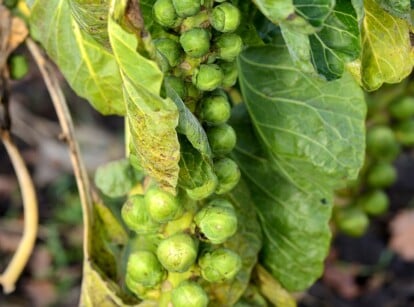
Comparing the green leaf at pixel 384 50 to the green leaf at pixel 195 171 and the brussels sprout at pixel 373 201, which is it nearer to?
the green leaf at pixel 195 171

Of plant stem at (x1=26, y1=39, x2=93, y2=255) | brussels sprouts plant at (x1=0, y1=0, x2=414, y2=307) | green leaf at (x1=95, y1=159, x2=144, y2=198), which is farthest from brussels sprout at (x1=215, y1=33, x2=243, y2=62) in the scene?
plant stem at (x1=26, y1=39, x2=93, y2=255)

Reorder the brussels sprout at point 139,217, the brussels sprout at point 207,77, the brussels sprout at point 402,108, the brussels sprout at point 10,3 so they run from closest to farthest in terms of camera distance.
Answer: the brussels sprout at point 207,77, the brussels sprout at point 139,217, the brussels sprout at point 10,3, the brussels sprout at point 402,108

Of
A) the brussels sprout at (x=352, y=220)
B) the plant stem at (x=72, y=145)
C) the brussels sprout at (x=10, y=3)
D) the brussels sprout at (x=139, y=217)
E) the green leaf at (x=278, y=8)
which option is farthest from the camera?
the brussels sprout at (x=352, y=220)

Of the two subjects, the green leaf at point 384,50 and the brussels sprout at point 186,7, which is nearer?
the brussels sprout at point 186,7

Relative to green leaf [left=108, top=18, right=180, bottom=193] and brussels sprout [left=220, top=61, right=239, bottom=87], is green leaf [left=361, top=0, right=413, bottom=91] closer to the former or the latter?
brussels sprout [left=220, top=61, right=239, bottom=87]

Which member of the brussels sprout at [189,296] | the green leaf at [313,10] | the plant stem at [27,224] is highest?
the green leaf at [313,10]

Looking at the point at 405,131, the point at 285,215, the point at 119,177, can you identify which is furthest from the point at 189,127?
the point at 405,131

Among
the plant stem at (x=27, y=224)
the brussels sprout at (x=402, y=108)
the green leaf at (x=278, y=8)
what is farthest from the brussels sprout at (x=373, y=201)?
the green leaf at (x=278, y=8)

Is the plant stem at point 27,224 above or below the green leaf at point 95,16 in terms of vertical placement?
below
